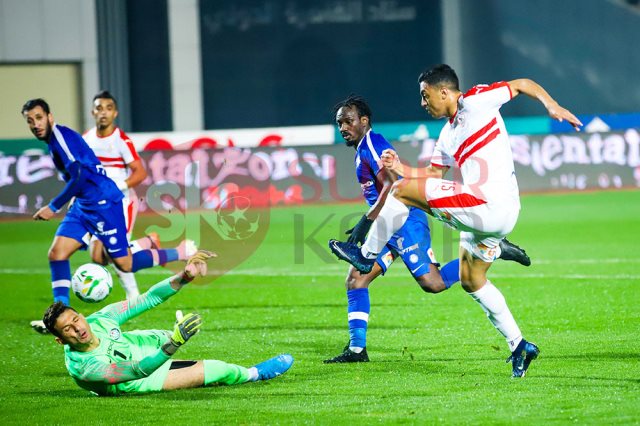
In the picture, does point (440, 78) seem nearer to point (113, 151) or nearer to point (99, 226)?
point (99, 226)

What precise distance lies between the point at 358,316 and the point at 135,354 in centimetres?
195

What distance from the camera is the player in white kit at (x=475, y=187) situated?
6992 mm

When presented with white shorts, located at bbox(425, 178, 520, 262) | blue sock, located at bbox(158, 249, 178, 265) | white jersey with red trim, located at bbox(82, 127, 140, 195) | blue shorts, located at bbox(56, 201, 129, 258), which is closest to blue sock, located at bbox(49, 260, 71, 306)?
blue shorts, located at bbox(56, 201, 129, 258)

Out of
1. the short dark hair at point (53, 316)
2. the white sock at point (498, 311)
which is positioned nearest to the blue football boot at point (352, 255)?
the white sock at point (498, 311)

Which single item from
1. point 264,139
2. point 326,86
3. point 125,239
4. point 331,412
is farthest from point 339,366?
point 326,86

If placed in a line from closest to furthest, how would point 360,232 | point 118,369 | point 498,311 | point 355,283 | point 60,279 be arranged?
1. point 118,369
2. point 498,311
3. point 360,232
4. point 355,283
5. point 60,279

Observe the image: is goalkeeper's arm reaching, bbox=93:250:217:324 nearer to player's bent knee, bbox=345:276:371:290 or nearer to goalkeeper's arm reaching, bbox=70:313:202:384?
goalkeeper's arm reaching, bbox=70:313:202:384

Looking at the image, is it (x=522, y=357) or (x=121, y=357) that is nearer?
(x=121, y=357)

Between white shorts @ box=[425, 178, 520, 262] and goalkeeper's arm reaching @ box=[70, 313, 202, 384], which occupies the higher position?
white shorts @ box=[425, 178, 520, 262]

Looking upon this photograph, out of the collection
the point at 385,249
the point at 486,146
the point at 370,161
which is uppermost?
the point at 486,146

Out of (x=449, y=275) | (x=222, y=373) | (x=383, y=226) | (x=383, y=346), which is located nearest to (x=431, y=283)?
(x=449, y=275)

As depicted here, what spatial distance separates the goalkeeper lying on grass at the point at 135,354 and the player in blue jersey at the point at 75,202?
2739mm

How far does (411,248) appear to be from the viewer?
8.43 metres

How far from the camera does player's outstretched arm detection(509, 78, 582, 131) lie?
675 cm
